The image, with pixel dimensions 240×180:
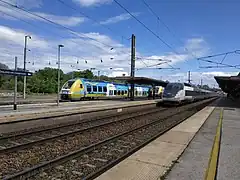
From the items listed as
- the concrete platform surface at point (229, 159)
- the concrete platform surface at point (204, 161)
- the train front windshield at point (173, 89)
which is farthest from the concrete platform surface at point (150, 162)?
the train front windshield at point (173, 89)

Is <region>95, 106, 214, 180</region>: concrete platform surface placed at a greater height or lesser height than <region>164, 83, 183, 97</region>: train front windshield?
lesser

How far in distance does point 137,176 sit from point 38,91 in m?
64.9

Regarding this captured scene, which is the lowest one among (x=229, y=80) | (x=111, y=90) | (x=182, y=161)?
(x=182, y=161)

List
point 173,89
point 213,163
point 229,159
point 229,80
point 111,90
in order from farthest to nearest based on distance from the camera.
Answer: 1. point 111,90
2. point 229,80
3. point 173,89
4. point 229,159
5. point 213,163

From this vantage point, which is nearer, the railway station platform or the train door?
the railway station platform

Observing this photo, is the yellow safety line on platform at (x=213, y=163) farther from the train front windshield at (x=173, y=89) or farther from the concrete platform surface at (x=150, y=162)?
the train front windshield at (x=173, y=89)

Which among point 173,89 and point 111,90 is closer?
point 173,89

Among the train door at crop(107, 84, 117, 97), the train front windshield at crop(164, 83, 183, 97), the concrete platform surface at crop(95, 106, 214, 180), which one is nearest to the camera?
the concrete platform surface at crop(95, 106, 214, 180)

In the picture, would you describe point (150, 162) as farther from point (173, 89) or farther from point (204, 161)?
point (173, 89)

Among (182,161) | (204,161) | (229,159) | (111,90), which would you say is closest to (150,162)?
(182,161)

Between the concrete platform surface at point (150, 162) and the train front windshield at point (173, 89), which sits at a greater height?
the train front windshield at point (173, 89)

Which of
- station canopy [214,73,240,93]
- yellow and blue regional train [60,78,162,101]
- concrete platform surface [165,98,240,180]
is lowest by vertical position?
concrete platform surface [165,98,240,180]

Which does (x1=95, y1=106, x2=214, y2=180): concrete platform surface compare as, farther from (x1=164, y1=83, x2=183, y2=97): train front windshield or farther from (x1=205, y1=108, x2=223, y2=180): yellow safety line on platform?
(x1=164, y1=83, x2=183, y2=97): train front windshield

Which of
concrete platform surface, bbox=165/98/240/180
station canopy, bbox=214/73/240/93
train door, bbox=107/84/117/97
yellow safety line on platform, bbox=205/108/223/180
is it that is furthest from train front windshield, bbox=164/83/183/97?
yellow safety line on platform, bbox=205/108/223/180
